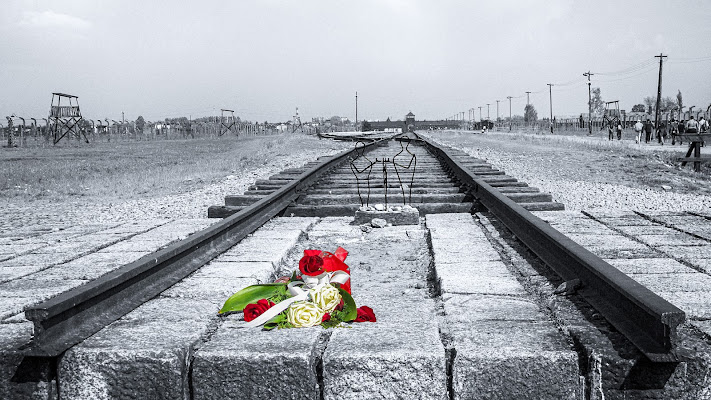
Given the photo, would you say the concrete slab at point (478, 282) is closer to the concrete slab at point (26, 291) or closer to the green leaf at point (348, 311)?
the green leaf at point (348, 311)

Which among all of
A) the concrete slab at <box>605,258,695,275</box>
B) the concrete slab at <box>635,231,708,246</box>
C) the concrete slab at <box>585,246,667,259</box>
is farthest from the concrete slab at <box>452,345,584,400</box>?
the concrete slab at <box>635,231,708,246</box>

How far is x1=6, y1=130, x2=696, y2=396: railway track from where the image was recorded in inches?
75.6

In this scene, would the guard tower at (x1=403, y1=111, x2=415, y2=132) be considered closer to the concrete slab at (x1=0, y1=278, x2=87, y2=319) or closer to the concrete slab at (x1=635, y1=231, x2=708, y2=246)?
the concrete slab at (x1=635, y1=231, x2=708, y2=246)

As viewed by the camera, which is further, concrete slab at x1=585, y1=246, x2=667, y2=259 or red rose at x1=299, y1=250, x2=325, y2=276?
concrete slab at x1=585, y1=246, x2=667, y2=259

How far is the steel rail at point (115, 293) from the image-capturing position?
195cm

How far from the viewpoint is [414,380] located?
6.06 feet

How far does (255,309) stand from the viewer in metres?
2.34

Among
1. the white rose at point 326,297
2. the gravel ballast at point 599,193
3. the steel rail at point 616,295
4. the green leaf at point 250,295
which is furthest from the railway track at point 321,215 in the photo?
the gravel ballast at point 599,193

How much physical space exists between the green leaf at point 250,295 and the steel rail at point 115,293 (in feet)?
1.28

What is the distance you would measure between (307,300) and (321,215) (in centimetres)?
320

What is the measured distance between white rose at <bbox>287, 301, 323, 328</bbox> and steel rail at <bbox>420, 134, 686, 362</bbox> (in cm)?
102

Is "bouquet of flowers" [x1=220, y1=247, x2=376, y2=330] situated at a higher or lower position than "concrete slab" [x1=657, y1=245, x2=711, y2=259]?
higher

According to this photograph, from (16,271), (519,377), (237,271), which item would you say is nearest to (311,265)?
(237,271)

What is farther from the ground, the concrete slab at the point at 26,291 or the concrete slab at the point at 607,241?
the concrete slab at the point at 26,291
